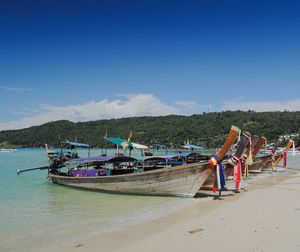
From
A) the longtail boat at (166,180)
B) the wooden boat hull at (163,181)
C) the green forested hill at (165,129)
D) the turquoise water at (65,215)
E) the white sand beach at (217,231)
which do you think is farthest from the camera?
the green forested hill at (165,129)

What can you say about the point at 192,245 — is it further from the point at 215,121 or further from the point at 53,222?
the point at 215,121

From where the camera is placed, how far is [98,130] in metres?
143

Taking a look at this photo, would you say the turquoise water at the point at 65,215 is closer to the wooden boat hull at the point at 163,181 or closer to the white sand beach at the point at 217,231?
the wooden boat hull at the point at 163,181

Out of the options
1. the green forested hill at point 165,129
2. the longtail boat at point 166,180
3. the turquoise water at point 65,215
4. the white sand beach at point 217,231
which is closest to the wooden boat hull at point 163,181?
the longtail boat at point 166,180

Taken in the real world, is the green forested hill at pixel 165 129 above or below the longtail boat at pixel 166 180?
above

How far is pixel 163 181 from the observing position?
15172 mm

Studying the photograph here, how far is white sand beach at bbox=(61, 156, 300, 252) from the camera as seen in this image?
739cm

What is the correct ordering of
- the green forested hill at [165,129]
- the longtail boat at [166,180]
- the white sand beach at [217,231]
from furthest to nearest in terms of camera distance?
the green forested hill at [165,129], the longtail boat at [166,180], the white sand beach at [217,231]

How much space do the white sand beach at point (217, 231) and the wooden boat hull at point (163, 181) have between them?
204 centimetres

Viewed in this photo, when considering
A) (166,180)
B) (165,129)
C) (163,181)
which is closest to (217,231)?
(166,180)

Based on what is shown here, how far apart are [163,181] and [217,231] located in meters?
6.71

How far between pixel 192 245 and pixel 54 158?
20129 millimetres

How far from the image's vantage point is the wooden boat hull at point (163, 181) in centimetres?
1428

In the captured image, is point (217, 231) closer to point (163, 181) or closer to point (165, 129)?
point (163, 181)
